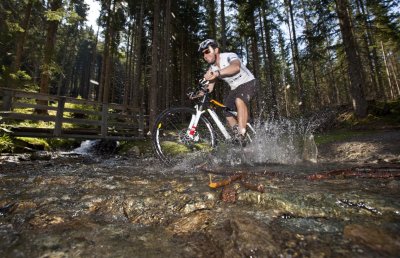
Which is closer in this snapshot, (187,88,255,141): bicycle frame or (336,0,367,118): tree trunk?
(187,88,255,141): bicycle frame

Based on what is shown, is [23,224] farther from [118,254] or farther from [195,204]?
[195,204]

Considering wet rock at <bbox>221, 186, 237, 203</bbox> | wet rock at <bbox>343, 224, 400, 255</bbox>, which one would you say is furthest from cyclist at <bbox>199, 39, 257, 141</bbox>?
wet rock at <bbox>343, 224, 400, 255</bbox>

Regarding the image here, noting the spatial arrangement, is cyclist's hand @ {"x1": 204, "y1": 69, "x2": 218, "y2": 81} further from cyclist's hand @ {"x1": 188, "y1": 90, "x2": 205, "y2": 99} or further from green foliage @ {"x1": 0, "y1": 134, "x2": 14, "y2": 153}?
green foliage @ {"x1": 0, "y1": 134, "x2": 14, "y2": 153}

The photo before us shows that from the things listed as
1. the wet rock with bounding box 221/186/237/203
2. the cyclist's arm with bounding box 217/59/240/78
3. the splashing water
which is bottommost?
the wet rock with bounding box 221/186/237/203

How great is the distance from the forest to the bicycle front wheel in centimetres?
208

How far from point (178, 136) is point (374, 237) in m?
4.00

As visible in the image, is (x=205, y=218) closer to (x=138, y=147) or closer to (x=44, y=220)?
(x=44, y=220)

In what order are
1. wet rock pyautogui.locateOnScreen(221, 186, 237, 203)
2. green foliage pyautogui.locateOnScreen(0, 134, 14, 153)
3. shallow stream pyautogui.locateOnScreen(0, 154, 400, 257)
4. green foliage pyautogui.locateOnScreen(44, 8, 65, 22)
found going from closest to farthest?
shallow stream pyautogui.locateOnScreen(0, 154, 400, 257) → wet rock pyautogui.locateOnScreen(221, 186, 237, 203) → green foliage pyautogui.locateOnScreen(0, 134, 14, 153) → green foliage pyautogui.locateOnScreen(44, 8, 65, 22)

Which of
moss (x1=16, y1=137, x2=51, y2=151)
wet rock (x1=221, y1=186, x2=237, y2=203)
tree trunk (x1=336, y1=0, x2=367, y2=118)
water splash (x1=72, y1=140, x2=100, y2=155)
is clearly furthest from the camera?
tree trunk (x1=336, y1=0, x2=367, y2=118)

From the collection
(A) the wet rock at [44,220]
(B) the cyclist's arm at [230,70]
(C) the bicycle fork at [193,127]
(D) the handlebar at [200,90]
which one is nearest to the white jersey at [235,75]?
(B) the cyclist's arm at [230,70]

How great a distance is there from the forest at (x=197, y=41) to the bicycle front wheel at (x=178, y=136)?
6.83 feet

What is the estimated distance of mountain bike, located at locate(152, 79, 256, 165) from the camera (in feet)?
15.9

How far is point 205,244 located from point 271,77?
25343 millimetres

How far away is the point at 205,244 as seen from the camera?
4.59 feet
